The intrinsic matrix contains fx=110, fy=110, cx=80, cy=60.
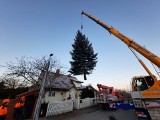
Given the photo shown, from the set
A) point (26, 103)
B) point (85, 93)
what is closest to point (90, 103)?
point (85, 93)

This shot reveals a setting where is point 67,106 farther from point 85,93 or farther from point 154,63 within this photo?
point 154,63

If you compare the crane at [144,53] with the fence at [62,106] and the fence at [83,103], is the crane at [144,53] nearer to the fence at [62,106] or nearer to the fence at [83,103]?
the fence at [62,106]

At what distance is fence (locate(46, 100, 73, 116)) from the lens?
1213cm

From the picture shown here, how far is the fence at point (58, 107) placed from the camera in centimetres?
1213

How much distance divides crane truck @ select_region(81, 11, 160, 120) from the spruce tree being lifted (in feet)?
35.8

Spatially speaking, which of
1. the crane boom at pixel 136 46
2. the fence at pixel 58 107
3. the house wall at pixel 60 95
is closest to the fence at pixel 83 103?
the fence at pixel 58 107

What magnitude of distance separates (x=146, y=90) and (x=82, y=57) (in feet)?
49.4

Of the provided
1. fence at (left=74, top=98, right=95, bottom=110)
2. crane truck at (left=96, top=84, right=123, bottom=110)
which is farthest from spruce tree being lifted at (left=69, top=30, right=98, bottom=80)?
crane truck at (left=96, top=84, right=123, bottom=110)

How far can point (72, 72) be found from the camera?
21.7m

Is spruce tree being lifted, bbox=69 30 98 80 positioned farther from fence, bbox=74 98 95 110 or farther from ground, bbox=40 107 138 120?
ground, bbox=40 107 138 120

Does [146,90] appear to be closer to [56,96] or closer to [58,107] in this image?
[58,107]

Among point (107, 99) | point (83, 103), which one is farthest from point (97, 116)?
point (83, 103)

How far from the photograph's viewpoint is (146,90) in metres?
7.67

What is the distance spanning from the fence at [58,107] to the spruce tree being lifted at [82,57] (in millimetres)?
6536
